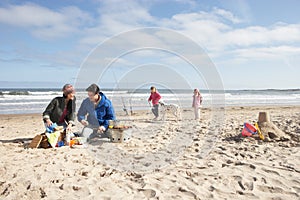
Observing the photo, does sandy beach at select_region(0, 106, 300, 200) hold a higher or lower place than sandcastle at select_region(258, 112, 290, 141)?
lower

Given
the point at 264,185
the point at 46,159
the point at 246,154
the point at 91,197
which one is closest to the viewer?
the point at 91,197

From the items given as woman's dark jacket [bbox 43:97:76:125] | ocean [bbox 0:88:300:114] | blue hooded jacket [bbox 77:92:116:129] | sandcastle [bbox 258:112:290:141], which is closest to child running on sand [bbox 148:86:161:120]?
Result: ocean [bbox 0:88:300:114]

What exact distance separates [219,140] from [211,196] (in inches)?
134

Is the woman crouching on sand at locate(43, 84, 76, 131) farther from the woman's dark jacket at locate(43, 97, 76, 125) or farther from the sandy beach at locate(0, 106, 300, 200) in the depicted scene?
the sandy beach at locate(0, 106, 300, 200)

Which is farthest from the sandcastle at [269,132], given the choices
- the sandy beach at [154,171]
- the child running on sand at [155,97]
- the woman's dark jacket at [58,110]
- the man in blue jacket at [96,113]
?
the child running on sand at [155,97]

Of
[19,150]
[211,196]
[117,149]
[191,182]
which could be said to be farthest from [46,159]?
[211,196]

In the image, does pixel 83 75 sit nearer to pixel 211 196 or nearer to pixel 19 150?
pixel 19 150

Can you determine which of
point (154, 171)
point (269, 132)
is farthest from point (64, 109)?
point (269, 132)

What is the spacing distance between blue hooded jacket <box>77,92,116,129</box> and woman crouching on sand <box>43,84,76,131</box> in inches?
8.9

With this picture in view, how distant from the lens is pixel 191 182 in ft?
12.0

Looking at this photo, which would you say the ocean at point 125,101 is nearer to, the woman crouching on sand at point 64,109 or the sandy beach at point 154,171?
the woman crouching on sand at point 64,109

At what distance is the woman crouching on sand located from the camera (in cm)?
602

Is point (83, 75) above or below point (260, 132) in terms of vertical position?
above

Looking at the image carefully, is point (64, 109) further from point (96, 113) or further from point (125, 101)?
point (125, 101)
